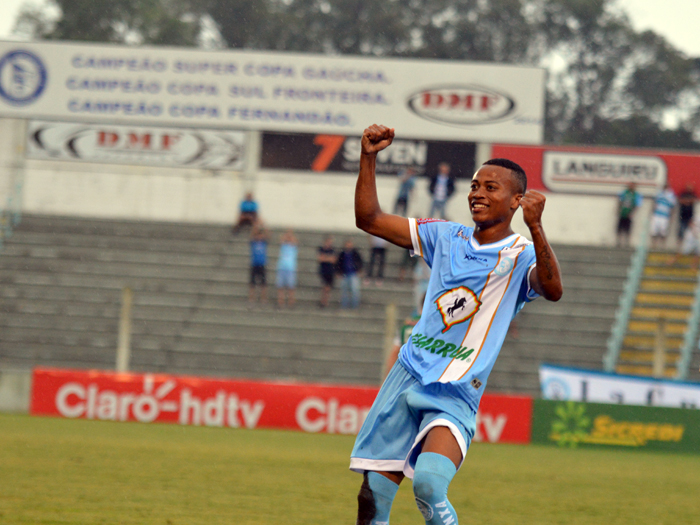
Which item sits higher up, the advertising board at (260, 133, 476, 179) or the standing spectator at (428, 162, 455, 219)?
the advertising board at (260, 133, 476, 179)

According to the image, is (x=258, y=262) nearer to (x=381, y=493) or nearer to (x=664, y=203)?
(x=664, y=203)

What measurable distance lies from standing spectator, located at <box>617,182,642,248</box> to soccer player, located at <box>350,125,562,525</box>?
21.0 metres

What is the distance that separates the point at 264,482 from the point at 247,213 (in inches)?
645

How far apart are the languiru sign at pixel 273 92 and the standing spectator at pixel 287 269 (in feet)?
22.5

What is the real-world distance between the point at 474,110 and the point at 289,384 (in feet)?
47.3

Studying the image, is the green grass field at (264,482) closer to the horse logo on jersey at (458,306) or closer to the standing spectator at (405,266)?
the horse logo on jersey at (458,306)

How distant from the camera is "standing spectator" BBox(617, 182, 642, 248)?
80.6ft

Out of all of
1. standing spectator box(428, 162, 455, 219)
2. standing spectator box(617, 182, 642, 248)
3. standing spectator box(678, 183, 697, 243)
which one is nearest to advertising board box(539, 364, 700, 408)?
standing spectator box(428, 162, 455, 219)

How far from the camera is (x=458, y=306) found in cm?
440

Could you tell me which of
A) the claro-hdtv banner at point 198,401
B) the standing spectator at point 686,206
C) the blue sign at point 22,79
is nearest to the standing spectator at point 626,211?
the standing spectator at point 686,206

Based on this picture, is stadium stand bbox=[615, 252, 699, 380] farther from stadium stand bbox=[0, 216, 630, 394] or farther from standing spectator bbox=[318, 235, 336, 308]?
standing spectator bbox=[318, 235, 336, 308]

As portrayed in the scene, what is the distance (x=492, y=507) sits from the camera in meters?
7.85

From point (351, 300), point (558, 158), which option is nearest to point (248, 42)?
point (558, 158)

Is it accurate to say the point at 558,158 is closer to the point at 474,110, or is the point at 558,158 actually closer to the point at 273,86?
the point at 474,110
